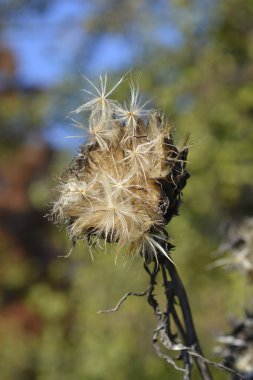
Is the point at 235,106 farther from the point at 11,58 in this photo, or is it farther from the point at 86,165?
the point at 11,58

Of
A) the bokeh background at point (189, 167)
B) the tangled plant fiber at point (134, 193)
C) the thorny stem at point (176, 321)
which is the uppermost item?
the bokeh background at point (189, 167)

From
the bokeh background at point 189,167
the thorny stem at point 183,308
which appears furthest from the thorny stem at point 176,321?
the bokeh background at point 189,167

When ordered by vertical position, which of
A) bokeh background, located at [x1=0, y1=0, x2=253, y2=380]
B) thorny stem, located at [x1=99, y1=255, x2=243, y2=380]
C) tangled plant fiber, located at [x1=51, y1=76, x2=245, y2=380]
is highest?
bokeh background, located at [x1=0, y1=0, x2=253, y2=380]

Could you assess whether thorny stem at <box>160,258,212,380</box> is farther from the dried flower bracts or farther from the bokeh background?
the bokeh background

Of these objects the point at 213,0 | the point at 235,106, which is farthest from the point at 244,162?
the point at 213,0

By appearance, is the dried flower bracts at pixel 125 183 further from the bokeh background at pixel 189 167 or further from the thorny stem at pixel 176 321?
the bokeh background at pixel 189 167

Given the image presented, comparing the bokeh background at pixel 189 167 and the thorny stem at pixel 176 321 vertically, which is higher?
the bokeh background at pixel 189 167

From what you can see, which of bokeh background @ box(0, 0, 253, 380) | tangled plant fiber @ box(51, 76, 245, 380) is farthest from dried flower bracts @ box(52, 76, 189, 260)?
bokeh background @ box(0, 0, 253, 380)

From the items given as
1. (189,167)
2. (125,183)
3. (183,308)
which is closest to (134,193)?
(125,183)

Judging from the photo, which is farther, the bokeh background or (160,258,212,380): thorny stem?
the bokeh background
